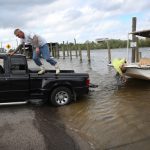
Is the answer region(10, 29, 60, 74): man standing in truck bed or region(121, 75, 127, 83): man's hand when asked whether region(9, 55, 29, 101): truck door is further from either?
region(121, 75, 127, 83): man's hand

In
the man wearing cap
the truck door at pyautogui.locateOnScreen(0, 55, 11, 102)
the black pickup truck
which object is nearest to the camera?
the truck door at pyautogui.locateOnScreen(0, 55, 11, 102)

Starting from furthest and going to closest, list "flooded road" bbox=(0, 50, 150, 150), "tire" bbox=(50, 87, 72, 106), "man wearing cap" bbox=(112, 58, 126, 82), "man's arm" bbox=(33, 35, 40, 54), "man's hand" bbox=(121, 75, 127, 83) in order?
"man's hand" bbox=(121, 75, 127, 83) < "man wearing cap" bbox=(112, 58, 126, 82) < "man's arm" bbox=(33, 35, 40, 54) < "tire" bbox=(50, 87, 72, 106) < "flooded road" bbox=(0, 50, 150, 150)

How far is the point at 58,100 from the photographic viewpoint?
10547mm

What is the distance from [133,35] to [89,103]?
7975mm

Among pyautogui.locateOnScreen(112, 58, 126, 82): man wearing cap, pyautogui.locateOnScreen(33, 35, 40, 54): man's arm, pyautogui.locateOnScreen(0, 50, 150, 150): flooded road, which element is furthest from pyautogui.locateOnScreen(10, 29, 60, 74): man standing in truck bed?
pyautogui.locateOnScreen(112, 58, 126, 82): man wearing cap

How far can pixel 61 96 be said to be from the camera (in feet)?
34.7

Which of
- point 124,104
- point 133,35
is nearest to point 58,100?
point 124,104

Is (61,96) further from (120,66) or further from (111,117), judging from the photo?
(120,66)

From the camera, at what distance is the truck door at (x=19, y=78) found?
10141 millimetres

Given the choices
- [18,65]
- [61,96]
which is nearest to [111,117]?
[61,96]

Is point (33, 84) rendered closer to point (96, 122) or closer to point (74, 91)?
point (74, 91)

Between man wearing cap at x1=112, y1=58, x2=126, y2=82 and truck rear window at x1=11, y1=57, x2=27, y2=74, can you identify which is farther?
man wearing cap at x1=112, y1=58, x2=126, y2=82

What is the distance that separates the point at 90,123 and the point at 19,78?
9.52ft

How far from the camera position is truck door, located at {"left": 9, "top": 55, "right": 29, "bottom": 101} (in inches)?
399
